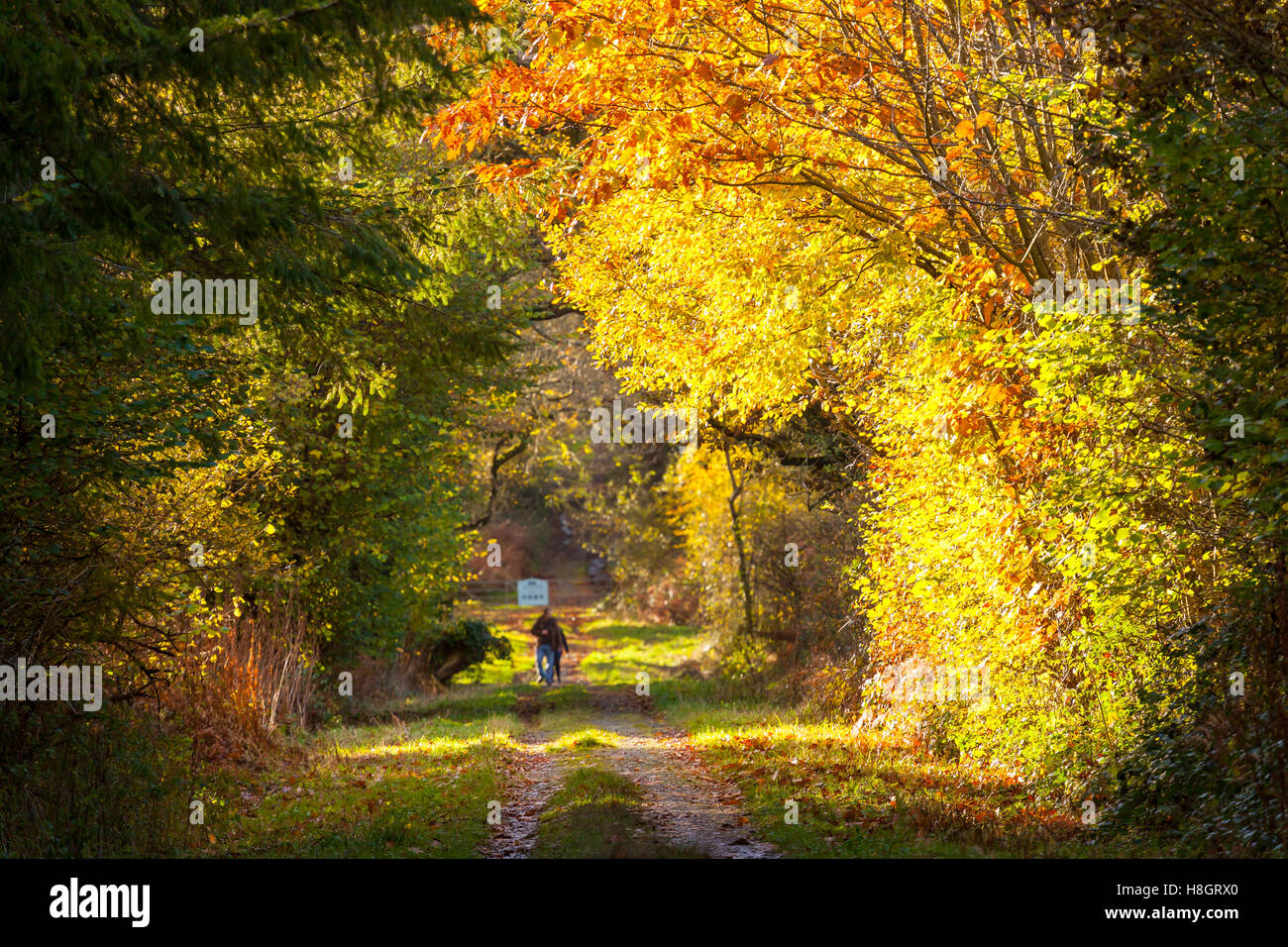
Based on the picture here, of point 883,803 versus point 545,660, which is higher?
point 883,803

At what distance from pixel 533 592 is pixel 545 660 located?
27660 millimetres

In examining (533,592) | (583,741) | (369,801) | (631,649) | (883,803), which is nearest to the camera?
(883,803)

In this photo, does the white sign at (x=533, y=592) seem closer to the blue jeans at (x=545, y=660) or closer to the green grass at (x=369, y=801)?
the blue jeans at (x=545, y=660)

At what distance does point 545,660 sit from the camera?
27.1m

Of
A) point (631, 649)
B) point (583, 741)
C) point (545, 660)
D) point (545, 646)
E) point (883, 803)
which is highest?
point (883, 803)

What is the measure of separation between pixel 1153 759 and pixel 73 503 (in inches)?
332

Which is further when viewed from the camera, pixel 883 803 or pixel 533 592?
pixel 533 592

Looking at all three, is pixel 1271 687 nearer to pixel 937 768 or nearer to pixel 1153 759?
pixel 1153 759

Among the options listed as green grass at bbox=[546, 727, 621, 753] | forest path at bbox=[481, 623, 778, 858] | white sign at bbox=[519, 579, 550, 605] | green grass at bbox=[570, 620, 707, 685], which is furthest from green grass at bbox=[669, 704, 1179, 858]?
white sign at bbox=[519, 579, 550, 605]

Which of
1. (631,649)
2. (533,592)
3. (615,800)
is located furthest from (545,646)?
(533,592)

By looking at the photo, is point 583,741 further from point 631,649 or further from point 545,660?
point 631,649

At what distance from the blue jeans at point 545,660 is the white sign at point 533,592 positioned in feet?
86.5
